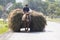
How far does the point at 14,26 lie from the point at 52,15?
8253 cm

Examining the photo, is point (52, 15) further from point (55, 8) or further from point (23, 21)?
point (23, 21)

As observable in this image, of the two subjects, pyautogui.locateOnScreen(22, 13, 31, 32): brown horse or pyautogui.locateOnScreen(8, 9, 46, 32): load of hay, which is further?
pyautogui.locateOnScreen(8, 9, 46, 32): load of hay

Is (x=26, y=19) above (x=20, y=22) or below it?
above

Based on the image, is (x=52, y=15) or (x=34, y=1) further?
(x=34, y=1)

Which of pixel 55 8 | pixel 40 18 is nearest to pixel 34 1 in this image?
pixel 55 8

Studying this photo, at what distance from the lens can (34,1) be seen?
121188mm

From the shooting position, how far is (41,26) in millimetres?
24891

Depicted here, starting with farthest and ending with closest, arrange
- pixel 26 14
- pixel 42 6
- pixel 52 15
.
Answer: pixel 42 6, pixel 52 15, pixel 26 14

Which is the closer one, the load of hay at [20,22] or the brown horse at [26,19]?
the brown horse at [26,19]

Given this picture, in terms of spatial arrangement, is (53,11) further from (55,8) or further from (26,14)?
(26,14)

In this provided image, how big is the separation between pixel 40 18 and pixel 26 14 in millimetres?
1931

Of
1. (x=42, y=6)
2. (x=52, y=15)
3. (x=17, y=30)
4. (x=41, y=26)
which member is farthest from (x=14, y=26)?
(x=42, y=6)

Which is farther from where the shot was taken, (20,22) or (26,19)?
(20,22)

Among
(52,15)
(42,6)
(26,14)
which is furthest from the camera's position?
(42,6)
